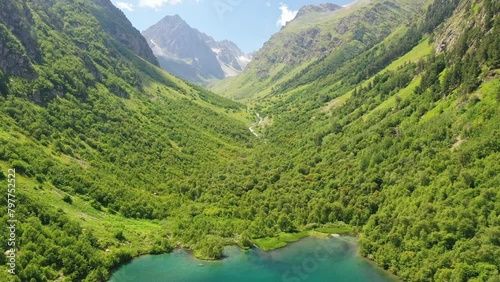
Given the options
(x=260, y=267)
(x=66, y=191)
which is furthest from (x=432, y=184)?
(x=66, y=191)

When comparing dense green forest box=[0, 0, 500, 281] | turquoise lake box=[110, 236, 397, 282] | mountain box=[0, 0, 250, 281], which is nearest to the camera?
mountain box=[0, 0, 250, 281]

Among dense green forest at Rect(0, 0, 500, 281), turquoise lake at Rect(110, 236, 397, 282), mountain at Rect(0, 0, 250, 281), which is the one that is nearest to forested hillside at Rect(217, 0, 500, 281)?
dense green forest at Rect(0, 0, 500, 281)

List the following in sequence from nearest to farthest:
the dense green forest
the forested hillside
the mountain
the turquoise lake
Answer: the mountain < the dense green forest < the turquoise lake < the forested hillside

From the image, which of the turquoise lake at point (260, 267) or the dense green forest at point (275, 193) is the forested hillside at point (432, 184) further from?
the turquoise lake at point (260, 267)

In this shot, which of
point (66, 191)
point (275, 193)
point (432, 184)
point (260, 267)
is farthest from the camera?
point (275, 193)

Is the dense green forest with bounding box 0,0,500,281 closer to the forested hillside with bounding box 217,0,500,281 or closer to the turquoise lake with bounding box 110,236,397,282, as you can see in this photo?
the forested hillside with bounding box 217,0,500,281

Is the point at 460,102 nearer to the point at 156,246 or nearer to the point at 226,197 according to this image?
the point at 226,197

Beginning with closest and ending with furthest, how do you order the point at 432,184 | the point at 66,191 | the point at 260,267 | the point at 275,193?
the point at 260,267 → the point at 432,184 → the point at 66,191 → the point at 275,193

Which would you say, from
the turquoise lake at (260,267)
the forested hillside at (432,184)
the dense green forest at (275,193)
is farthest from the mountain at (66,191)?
the forested hillside at (432,184)

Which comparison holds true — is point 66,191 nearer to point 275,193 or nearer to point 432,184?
point 275,193
